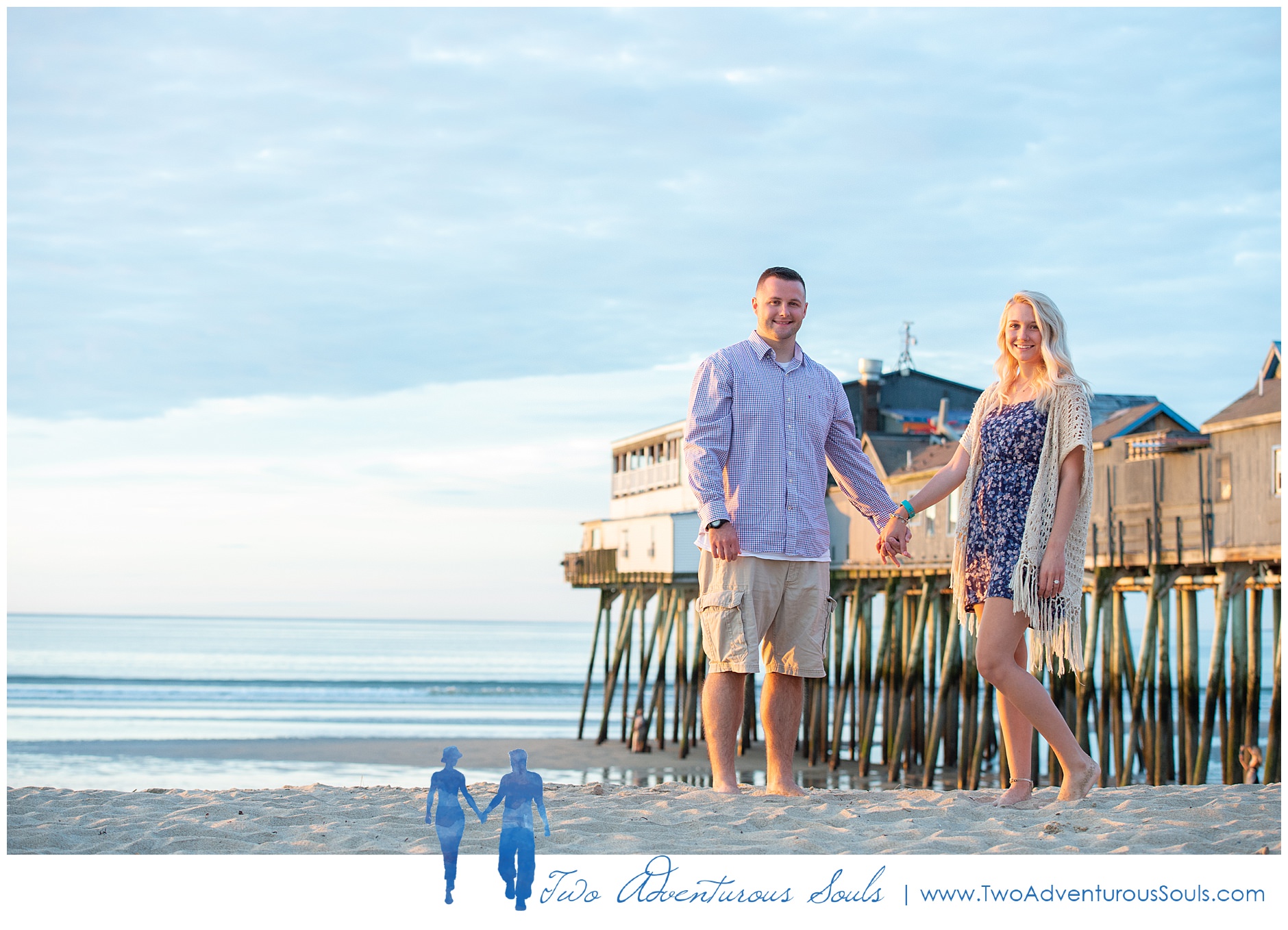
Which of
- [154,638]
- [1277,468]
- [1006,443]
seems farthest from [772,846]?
[154,638]

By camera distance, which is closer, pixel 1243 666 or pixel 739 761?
pixel 1243 666

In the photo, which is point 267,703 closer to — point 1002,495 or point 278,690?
point 278,690

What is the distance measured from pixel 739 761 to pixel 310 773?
8.39 m

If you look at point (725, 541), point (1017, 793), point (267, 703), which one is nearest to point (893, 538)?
point (725, 541)

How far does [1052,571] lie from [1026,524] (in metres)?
0.24

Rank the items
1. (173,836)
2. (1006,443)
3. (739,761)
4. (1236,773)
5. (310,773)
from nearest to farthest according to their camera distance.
Result: (173,836) < (1006,443) < (1236,773) < (310,773) < (739,761)

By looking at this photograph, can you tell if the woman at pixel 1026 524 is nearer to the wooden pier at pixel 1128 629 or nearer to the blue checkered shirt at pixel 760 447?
the blue checkered shirt at pixel 760 447

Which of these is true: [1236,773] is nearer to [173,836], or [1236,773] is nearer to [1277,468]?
[1277,468]

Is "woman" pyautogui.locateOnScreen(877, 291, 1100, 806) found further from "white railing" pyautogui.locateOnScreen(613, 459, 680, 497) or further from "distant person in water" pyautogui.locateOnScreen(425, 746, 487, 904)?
"white railing" pyautogui.locateOnScreen(613, 459, 680, 497)

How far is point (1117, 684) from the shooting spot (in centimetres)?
1942

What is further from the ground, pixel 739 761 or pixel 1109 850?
pixel 1109 850

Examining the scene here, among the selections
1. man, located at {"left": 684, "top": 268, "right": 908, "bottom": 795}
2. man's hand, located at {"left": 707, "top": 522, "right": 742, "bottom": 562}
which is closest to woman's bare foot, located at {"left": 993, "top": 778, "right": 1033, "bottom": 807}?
man, located at {"left": 684, "top": 268, "right": 908, "bottom": 795}

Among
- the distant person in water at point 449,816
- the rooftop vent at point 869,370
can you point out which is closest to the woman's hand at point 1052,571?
the distant person in water at point 449,816

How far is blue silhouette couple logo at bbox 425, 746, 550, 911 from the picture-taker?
423cm
